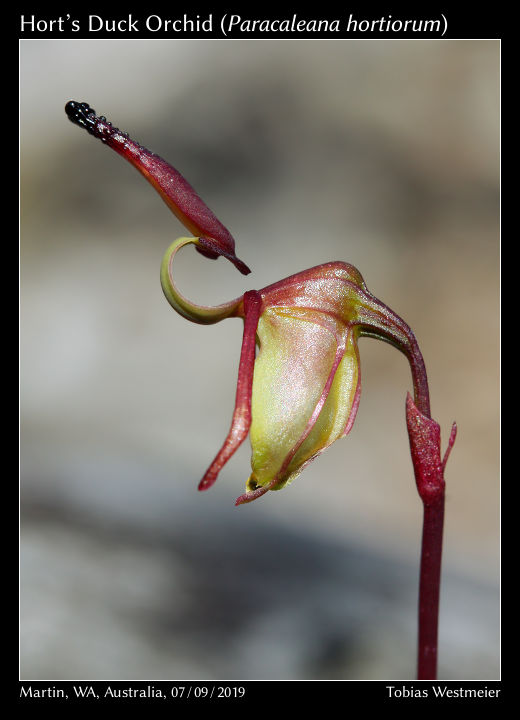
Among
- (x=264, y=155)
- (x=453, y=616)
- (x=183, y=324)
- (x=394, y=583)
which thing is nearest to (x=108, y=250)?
(x=183, y=324)

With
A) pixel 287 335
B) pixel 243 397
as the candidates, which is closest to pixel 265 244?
pixel 287 335

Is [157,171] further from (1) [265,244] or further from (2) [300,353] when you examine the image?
(1) [265,244]

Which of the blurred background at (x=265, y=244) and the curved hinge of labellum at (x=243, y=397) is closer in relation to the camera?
the curved hinge of labellum at (x=243, y=397)

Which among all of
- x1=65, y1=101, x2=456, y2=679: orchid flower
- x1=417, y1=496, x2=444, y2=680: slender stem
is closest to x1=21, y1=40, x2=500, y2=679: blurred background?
x1=417, y1=496, x2=444, y2=680: slender stem

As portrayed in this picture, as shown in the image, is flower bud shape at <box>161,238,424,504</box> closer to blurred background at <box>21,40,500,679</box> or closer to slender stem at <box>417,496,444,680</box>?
slender stem at <box>417,496,444,680</box>

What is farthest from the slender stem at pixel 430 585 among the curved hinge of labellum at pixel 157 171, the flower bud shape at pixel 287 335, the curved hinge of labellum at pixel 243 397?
the curved hinge of labellum at pixel 157 171

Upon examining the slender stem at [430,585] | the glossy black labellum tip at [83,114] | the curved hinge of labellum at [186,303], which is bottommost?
the slender stem at [430,585]

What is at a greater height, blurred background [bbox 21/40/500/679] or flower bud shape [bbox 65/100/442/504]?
blurred background [bbox 21/40/500/679]

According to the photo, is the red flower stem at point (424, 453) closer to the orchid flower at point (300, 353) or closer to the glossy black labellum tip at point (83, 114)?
the orchid flower at point (300, 353)

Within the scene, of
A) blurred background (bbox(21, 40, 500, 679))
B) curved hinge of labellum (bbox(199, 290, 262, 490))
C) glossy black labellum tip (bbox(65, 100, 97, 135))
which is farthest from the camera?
blurred background (bbox(21, 40, 500, 679))
